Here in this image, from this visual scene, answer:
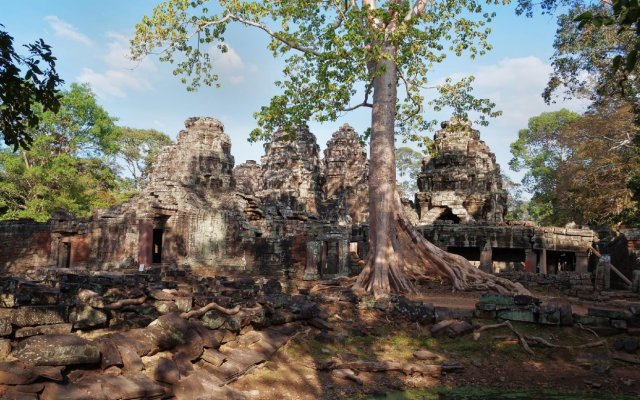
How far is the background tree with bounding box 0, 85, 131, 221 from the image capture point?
78.8ft

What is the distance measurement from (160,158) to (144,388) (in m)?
22.1

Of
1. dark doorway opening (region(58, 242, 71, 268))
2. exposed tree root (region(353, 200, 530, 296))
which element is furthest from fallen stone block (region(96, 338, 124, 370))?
dark doorway opening (region(58, 242, 71, 268))

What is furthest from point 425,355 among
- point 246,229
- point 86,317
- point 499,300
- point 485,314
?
point 246,229

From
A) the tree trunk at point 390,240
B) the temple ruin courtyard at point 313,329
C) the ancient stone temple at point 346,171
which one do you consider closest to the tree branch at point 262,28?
the tree trunk at point 390,240

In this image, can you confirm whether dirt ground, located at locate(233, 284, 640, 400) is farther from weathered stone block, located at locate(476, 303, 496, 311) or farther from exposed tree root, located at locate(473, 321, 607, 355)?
weathered stone block, located at locate(476, 303, 496, 311)

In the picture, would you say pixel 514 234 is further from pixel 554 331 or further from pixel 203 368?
pixel 203 368

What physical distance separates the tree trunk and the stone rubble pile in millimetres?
4088

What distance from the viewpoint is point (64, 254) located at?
2078cm

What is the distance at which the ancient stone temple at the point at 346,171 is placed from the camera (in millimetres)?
29828

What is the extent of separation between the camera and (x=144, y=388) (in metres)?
4.31

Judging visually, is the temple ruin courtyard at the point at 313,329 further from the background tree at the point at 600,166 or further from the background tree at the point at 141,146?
the background tree at the point at 141,146

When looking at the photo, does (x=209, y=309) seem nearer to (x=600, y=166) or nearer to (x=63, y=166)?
(x=600, y=166)

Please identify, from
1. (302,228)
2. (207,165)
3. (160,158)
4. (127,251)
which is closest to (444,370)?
(302,228)

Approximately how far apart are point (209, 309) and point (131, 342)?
66.2 inches
